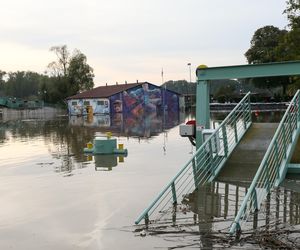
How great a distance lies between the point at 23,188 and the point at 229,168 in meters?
5.56

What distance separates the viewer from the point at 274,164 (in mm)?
10383

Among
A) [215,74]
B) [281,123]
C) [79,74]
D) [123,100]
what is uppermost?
[79,74]

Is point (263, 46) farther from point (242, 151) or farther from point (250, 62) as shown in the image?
point (242, 151)

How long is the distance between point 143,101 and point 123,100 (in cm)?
379

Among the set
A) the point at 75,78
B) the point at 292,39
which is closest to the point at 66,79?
the point at 75,78

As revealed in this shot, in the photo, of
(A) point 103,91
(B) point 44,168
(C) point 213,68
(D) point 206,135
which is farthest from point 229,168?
(A) point 103,91

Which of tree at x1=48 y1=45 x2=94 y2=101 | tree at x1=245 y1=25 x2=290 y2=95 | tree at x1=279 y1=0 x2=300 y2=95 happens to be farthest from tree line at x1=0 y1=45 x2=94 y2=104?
tree at x1=279 y1=0 x2=300 y2=95

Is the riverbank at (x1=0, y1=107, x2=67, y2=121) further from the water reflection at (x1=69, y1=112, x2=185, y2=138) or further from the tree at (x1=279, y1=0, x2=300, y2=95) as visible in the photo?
the tree at (x1=279, y1=0, x2=300, y2=95)

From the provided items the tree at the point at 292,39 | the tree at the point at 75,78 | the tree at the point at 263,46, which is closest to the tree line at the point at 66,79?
the tree at the point at 75,78

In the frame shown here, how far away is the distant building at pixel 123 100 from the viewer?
65.4 meters

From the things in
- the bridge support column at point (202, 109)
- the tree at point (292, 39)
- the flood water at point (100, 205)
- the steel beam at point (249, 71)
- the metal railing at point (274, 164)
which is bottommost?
the flood water at point (100, 205)

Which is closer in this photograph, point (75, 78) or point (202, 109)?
point (202, 109)

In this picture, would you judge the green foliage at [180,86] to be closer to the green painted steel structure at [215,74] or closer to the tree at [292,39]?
the tree at [292,39]

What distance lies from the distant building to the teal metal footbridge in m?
51.0
